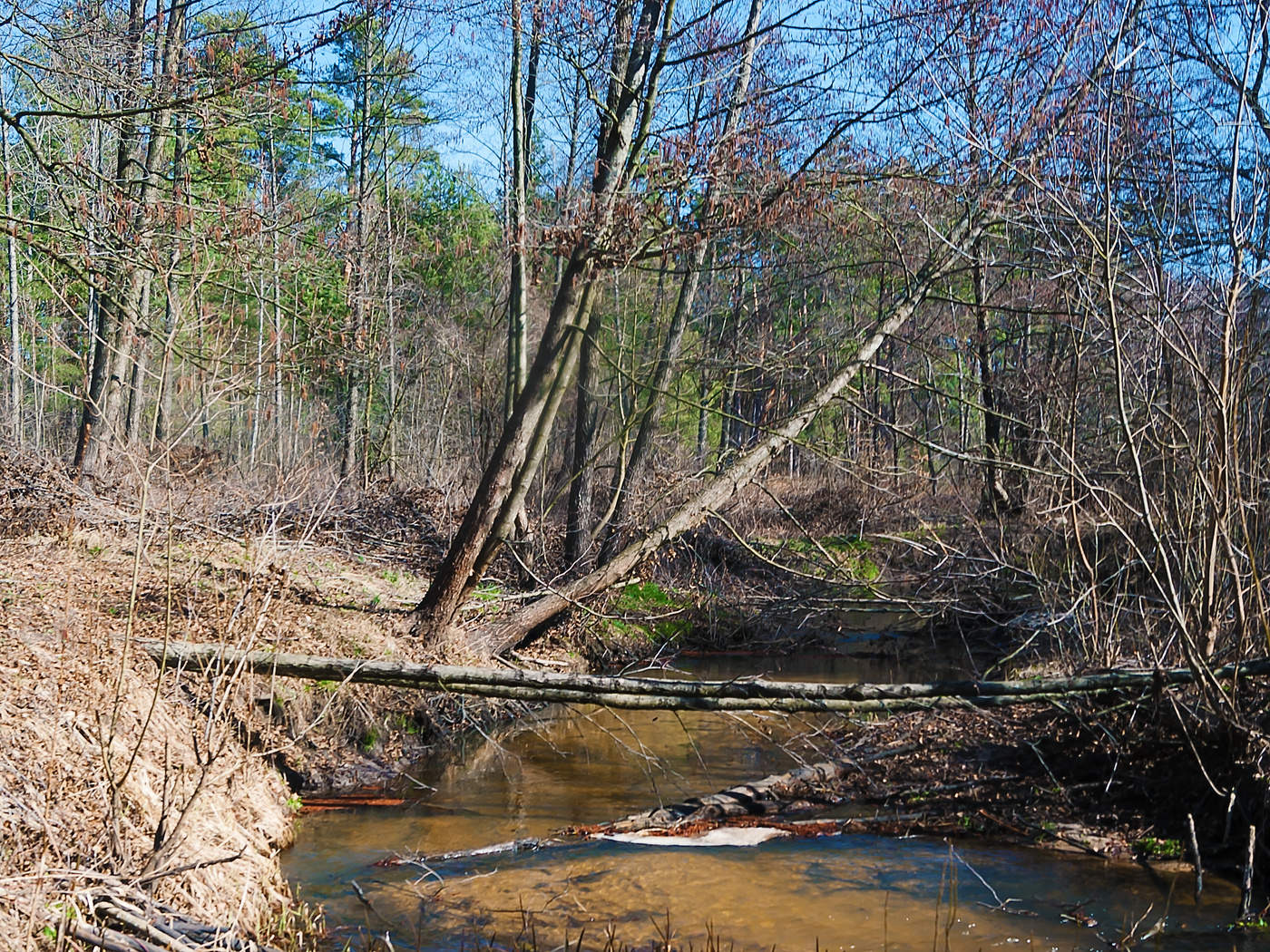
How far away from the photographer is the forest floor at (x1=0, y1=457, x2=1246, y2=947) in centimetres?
509

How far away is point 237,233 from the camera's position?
28.7 ft

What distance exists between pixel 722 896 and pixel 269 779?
3.59 m

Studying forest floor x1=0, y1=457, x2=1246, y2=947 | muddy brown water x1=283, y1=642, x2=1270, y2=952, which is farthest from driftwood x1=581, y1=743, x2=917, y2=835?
muddy brown water x1=283, y1=642, x2=1270, y2=952

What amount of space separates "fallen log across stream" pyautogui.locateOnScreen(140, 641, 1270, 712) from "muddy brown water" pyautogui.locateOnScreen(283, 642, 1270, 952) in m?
0.94

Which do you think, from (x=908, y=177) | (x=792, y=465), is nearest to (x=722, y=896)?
(x=908, y=177)

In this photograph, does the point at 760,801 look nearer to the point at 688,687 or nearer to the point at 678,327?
the point at 688,687

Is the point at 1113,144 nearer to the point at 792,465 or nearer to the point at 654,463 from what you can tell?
the point at 654,463

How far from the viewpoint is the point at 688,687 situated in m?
7.22

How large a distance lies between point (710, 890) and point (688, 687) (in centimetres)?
142

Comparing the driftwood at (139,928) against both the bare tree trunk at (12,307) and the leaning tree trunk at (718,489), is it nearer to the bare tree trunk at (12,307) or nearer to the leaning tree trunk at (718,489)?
the bare tree trunk at (12,307)

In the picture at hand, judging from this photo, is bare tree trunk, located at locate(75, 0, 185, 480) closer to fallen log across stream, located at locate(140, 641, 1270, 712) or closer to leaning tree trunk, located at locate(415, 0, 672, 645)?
fallen log across stream, located at locate(140, 641, 1270, 712)

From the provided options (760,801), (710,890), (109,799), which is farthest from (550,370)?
(109,799)

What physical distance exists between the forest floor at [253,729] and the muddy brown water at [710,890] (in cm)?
44

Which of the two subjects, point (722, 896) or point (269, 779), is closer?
point (722, 896)
